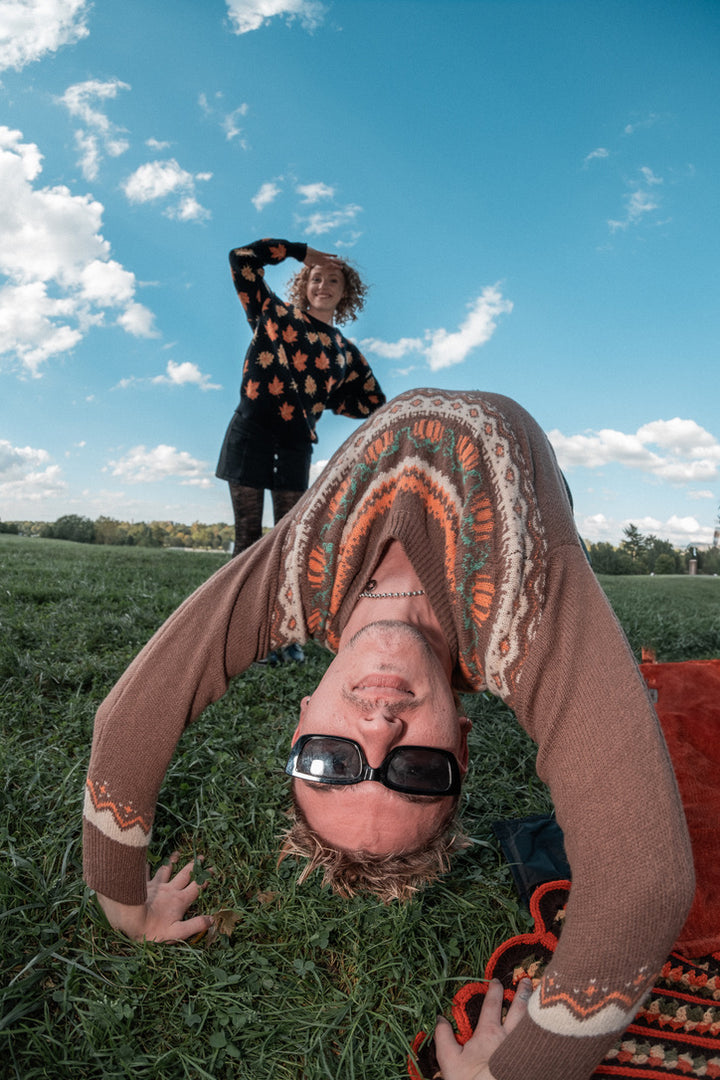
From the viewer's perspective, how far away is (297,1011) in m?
2.01

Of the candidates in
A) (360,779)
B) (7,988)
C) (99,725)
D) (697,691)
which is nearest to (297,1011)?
(360,779)

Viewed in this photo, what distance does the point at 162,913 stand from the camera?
2.26 metres

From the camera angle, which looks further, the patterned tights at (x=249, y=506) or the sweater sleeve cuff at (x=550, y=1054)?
the patterned tights at (x=249, y=506)

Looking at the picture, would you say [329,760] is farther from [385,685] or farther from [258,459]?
[258,459]

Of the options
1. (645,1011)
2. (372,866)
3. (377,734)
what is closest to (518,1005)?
(645,1011)

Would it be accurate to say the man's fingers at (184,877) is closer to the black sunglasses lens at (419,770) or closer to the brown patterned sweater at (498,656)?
the brown patterned sweater at (498,656)

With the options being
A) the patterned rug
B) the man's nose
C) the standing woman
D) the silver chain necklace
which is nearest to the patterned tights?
the standing woman

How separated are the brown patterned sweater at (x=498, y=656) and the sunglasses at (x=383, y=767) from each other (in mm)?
321

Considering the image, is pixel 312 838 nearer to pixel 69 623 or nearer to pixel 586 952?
pixel 586 952

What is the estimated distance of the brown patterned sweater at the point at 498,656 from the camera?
162 cm

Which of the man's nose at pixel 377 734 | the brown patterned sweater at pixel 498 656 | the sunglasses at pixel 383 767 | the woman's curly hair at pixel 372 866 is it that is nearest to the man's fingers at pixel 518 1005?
the brown patterned sweater at pixel 498 656

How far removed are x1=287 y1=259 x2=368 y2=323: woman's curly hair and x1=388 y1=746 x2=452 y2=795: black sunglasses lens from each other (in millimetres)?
4456

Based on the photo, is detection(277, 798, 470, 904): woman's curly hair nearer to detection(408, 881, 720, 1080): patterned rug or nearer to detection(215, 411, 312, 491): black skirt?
detection(408, 881, 720, 1080): patterned rug

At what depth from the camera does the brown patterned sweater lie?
1.62 meters
